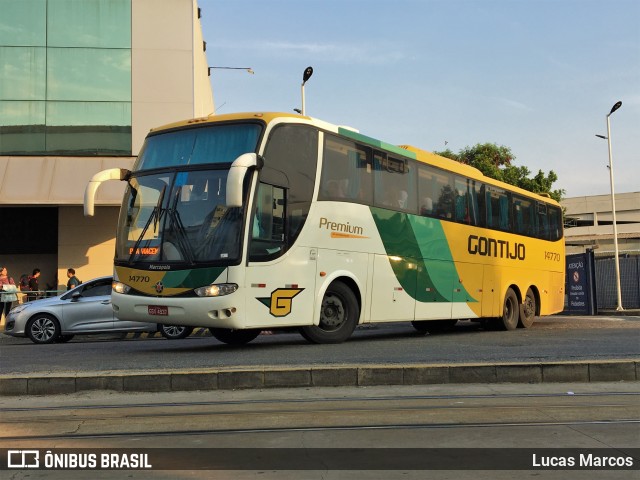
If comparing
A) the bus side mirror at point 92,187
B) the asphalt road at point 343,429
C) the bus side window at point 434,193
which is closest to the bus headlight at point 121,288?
the bus side mirror at point 92,187

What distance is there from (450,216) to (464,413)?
8.49 metres

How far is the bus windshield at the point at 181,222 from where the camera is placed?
9.75 meters

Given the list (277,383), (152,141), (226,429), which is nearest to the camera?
(226,429)

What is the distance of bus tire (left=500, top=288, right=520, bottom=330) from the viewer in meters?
16.7

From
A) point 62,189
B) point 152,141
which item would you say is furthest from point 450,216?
point 62,189

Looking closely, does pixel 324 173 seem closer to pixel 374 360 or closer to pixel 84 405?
pixel 374 360

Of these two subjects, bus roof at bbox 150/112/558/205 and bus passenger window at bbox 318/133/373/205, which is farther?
bus passenger window at bbox 318/133/373/205

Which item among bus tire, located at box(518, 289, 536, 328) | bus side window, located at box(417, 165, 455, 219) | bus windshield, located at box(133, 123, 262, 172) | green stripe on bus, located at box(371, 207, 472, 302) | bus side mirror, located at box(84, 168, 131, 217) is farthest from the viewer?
bus tire, located at box(518, 289, 536, 328)

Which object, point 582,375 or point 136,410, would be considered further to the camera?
point 582,375

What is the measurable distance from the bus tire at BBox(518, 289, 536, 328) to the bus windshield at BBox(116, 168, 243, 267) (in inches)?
404

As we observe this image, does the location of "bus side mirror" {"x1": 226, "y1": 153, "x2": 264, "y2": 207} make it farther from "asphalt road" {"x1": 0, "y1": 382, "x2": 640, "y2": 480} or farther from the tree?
the tree

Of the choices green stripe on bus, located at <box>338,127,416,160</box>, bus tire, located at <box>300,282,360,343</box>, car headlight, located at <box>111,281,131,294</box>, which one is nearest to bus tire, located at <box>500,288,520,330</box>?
green stripe on bus, located at <box>338,127,416,160</box>

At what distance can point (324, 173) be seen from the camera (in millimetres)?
11062

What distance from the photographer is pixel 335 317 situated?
11.4m
